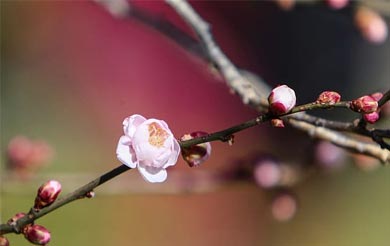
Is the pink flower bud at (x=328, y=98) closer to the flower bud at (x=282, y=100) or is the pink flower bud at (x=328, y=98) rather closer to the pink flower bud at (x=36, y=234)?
the flower bud at (x=282, y=100)

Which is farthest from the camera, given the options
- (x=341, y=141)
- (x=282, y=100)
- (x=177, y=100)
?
(x=177, y=100)

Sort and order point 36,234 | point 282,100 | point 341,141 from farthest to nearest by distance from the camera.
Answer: point 341,141
point 36,234
point 282,100

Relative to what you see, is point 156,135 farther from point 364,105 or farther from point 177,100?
point 177,100

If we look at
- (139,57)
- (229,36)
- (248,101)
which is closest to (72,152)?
(139,57)

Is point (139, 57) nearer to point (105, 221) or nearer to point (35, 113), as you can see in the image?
point (35, 113)

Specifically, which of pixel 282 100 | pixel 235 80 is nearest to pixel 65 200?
pixel 282 100

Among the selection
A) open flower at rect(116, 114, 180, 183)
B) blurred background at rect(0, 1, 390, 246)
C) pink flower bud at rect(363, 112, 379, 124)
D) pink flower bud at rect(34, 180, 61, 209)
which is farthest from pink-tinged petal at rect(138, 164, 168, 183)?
blurred background at rect(0, 1, 390, 246)

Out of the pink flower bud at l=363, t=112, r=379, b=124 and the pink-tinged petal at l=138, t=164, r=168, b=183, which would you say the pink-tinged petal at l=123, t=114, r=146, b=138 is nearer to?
the pink-tinged petal at l=138, t=164, r=168, b=183
